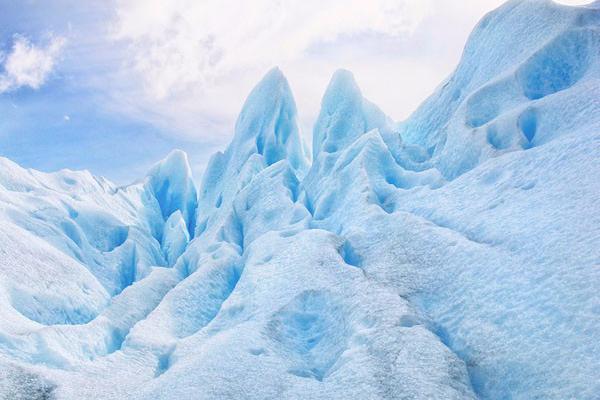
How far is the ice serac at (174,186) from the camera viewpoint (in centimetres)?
4278

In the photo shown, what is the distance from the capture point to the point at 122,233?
3000cm

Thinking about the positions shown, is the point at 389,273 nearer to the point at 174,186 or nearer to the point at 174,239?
the point at 174,239

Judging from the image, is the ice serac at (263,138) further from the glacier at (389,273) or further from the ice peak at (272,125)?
the glacier at (389,273)

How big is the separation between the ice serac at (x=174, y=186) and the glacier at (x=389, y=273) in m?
15.0

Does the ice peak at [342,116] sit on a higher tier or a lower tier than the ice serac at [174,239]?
higher

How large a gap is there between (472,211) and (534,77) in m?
8.30

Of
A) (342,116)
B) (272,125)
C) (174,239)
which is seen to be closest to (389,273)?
(342,116)

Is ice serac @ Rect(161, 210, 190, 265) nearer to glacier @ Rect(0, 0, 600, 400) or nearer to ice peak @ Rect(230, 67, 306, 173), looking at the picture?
glacier @ Rect(0, 0, 600, 400)

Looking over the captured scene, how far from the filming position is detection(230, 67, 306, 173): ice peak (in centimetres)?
3491

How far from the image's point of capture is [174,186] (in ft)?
145

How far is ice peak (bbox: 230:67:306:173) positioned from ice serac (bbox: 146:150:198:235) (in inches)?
344

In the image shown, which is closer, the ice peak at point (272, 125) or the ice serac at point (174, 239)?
the ice serac at point (174, 239)

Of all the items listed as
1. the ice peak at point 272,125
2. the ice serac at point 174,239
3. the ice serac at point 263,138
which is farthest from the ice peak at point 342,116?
the ice serac at point 174,239

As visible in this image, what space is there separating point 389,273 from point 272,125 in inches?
920
